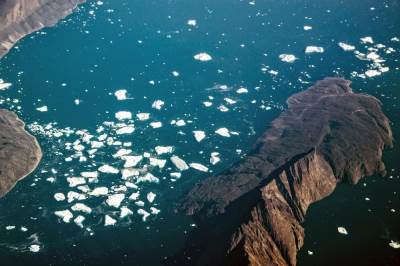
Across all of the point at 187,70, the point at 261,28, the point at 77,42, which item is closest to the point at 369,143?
the point at 187,70

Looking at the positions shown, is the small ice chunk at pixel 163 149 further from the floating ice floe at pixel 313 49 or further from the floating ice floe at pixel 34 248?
the floating ice floe at pixel 313 49

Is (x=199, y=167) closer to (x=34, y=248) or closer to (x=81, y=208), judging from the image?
(x=81, y=208)

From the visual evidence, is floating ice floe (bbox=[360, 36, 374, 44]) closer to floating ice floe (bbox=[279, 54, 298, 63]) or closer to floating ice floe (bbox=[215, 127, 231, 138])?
floating ice floe (bbox=[279, 54, 298, 63])

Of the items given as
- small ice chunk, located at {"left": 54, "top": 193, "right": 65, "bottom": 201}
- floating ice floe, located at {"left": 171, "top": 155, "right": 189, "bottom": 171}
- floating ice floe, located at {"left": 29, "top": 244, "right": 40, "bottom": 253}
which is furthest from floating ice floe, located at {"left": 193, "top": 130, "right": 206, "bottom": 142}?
floating ice floe, located at {"left": 29, "top": 244, "right": 40, "bottom": 253}

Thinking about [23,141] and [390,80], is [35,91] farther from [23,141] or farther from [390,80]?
[390,80]

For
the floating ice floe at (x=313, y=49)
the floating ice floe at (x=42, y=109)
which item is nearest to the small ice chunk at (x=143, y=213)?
the floating ice floe at (x=42, y=109)
